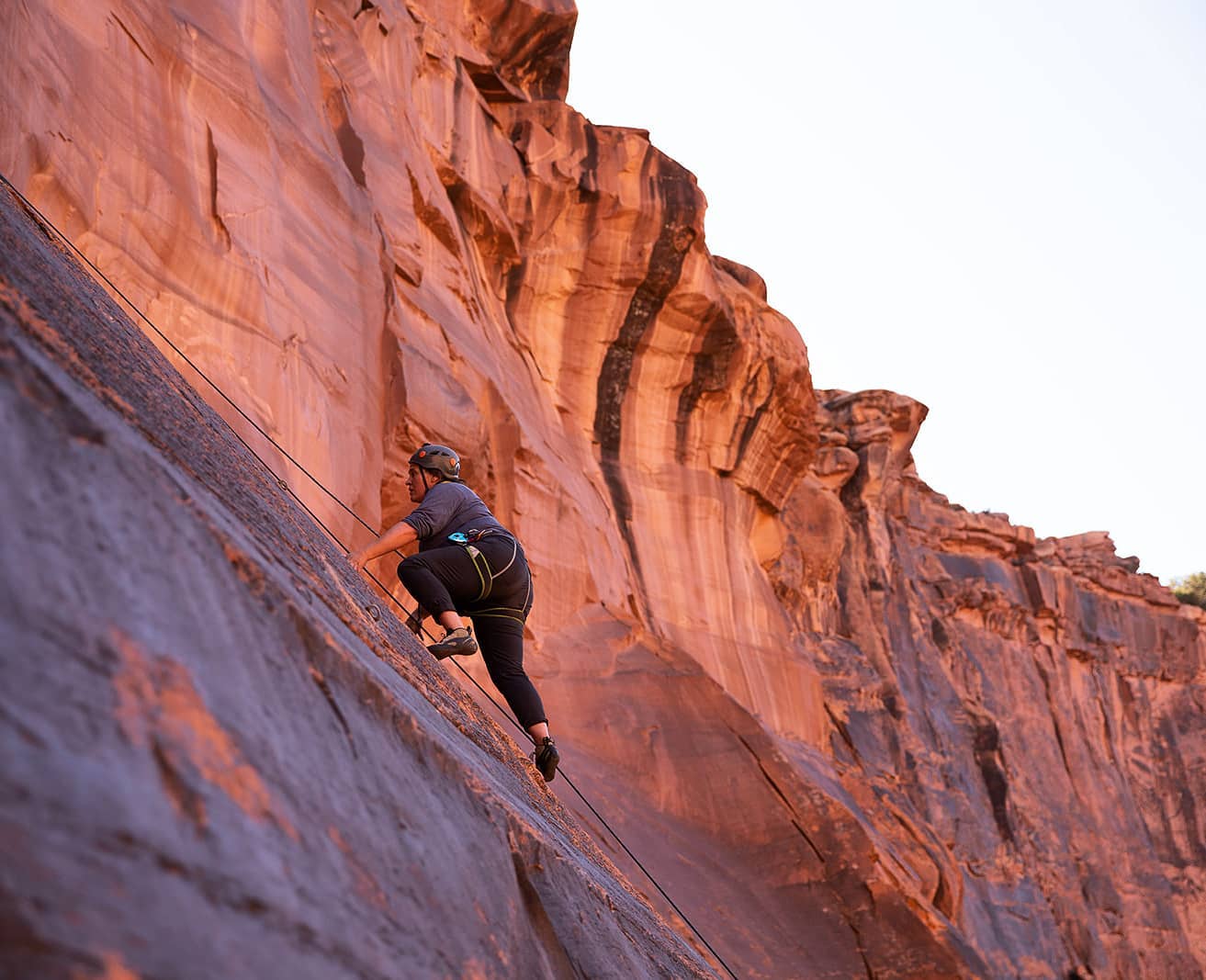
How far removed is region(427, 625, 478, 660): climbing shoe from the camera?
4.98m

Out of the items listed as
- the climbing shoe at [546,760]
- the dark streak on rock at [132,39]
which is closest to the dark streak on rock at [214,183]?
the dark streak on rock at [132,39]

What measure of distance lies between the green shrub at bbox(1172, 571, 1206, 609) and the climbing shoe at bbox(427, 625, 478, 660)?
38.3 m

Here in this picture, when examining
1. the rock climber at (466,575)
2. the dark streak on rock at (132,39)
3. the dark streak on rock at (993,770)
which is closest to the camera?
the rock climber at (466,575)

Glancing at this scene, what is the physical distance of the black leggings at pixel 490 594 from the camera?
5.37 m

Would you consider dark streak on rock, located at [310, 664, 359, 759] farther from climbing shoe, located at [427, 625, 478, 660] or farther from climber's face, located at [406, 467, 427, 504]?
climber's face, located at [406, 467, 427, 504]

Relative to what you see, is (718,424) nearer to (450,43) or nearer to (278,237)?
(450,43)

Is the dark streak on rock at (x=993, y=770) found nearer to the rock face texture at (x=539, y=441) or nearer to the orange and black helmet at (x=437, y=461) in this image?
the rock face texture at (x=539, y=441)

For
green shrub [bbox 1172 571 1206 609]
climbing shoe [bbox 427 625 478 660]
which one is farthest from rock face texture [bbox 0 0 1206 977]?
green shrub [bbox 1172 571 1206 609]

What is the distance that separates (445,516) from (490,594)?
44 cm

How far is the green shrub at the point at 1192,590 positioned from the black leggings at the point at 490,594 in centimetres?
3763

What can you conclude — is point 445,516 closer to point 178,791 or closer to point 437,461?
point 437,461

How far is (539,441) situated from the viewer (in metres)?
11.9

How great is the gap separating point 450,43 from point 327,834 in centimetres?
1294

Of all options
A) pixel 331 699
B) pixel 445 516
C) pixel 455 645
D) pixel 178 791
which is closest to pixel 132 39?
pixel 445 516
